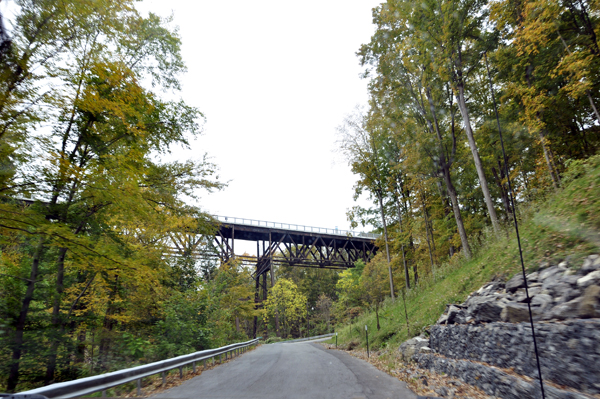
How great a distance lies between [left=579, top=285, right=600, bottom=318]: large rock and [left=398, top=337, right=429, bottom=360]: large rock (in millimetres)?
5006

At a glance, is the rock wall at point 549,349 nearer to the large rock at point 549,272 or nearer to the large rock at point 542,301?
the large rock at point 542,301

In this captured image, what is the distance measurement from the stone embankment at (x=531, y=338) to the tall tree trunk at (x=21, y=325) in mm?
9521

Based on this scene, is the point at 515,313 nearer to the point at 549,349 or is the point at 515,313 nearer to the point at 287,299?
the point at 549,349

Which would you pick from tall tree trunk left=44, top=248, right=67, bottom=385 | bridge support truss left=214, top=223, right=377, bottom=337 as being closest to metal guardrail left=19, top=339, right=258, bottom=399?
tall tree trunk left=44, top=248, right=67, bottom=385

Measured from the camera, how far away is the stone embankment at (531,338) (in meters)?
3.92

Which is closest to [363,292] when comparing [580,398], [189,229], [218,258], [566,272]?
[218,258]

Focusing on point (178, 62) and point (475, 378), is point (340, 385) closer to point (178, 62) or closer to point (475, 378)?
point (475, 378)

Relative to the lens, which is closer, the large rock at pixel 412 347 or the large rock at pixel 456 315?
the large rock at pixel 456 315

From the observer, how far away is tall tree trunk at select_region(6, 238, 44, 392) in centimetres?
676

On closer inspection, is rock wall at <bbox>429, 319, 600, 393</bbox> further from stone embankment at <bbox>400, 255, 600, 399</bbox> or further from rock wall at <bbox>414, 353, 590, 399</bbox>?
rock wall at <bbox>414, 353, 590, 399</bbox>

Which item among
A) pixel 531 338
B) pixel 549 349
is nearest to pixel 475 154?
pixel 531 338

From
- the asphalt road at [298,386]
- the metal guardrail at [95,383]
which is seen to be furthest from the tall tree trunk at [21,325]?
the asphalt road at [298,386]

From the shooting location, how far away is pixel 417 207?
2108 cm

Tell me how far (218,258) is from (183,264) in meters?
6.14
